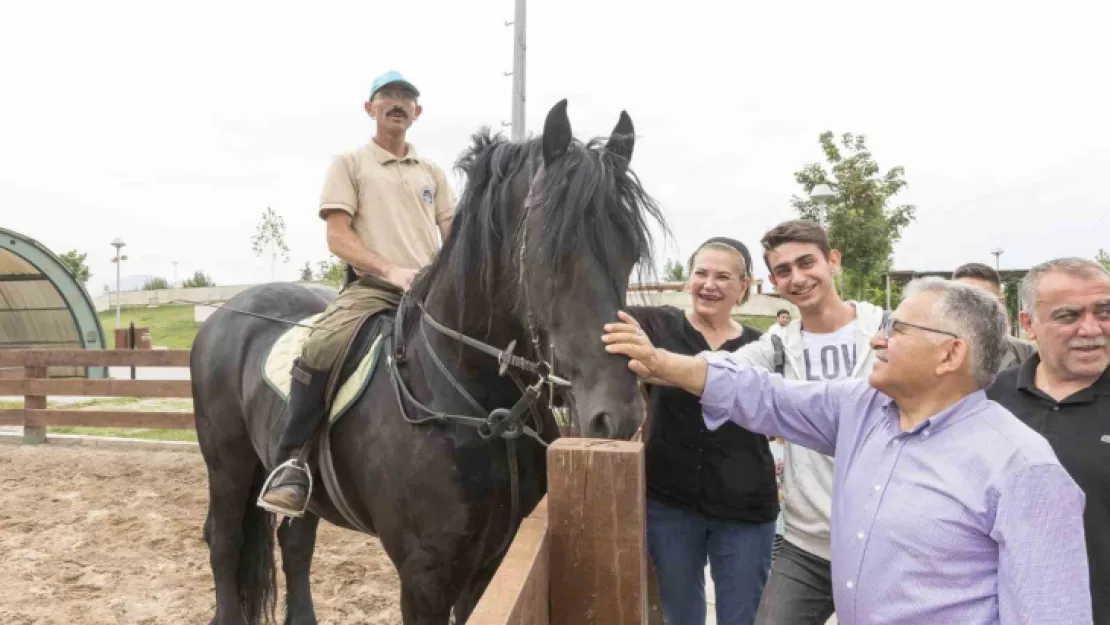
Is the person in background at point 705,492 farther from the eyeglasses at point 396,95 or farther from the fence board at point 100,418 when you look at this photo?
the fence board at point 100,418

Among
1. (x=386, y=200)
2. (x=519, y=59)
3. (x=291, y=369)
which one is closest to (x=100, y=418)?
(x=519, y=59)

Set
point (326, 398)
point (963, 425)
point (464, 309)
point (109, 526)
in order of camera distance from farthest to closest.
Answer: point (109, 526)
point (326, 398)
point (464, 309)
point (963, 425)

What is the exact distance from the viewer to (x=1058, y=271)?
7.00ft

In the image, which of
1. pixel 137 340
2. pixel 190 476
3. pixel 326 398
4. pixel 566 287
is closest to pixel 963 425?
pixel 566 287

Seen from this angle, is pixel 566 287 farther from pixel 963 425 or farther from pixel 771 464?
pixel 771 464

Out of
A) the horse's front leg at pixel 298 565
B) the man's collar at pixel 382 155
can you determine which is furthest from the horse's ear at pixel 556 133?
the horse's front leg at pixel 298 565

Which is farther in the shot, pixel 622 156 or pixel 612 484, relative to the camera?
pixel 622 156

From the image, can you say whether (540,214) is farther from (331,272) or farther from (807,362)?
(331,272)

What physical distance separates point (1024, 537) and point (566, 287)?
43.5 inches

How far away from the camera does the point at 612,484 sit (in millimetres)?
1276

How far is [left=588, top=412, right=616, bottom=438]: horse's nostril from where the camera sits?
5.41 feet

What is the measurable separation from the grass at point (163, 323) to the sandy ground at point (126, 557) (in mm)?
22636

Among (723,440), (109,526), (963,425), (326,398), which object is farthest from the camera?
(109,526)

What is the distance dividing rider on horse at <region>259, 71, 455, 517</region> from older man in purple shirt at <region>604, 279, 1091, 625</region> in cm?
151
